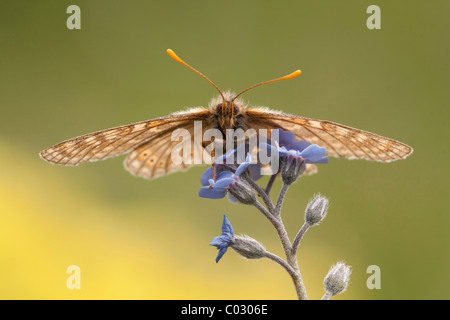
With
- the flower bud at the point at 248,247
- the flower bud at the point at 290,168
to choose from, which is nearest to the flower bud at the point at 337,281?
the flower bud at the point at 248,247

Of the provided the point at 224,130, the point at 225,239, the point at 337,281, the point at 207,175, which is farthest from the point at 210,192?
the point at 337,281

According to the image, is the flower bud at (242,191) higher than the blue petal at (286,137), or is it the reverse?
the blue petal at (286,137)

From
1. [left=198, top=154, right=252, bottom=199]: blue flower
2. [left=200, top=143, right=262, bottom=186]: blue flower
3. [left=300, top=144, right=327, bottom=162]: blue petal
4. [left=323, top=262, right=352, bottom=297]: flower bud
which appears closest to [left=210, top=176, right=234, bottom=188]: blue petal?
[left=198, top=154, right=252, bottom=199]: blue flower

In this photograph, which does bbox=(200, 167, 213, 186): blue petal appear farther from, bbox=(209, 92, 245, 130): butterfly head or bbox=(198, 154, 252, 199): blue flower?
bbox=(209, 92, 245, 130): butterfly head

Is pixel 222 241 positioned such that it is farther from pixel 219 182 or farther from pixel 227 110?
pixel 227 110

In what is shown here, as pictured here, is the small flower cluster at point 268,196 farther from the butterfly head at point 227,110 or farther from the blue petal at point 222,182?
the butterfly head at point 227,110

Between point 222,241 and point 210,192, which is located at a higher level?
point 210,192
